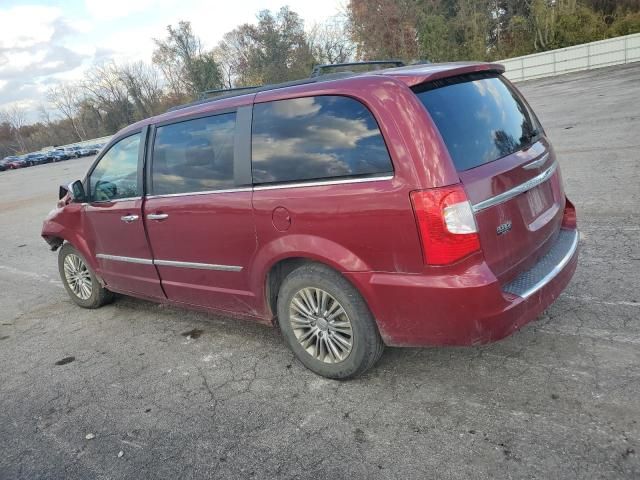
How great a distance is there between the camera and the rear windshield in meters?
2.77

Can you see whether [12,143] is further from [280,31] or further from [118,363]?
[118,363]

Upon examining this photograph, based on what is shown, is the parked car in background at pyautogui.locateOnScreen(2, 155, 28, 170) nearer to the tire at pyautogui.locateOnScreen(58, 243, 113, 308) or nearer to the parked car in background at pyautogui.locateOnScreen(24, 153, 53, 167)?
the parked car in background at pyautogui.locateOnScreen(24, 153, 53, 167)

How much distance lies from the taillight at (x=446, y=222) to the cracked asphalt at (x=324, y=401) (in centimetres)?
90

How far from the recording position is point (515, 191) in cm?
286

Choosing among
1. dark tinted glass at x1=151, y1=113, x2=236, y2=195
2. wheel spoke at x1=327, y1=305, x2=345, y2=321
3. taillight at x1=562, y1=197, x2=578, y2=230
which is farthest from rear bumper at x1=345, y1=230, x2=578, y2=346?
dark tinted glass at x1=151, y1=113, x2=236, y2=195

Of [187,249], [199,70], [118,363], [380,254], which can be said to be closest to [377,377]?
[380,254]

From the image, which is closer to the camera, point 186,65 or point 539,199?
point 539,199

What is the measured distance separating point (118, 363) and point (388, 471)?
8.01 ft

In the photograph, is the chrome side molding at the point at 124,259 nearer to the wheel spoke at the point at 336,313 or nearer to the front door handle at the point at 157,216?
the front door handle at the point at 157,216

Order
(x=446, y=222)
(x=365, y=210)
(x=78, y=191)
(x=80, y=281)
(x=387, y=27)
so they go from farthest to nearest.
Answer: (x=387, y=27) → (x=80, y=281) → (x=78, y=191) → (x=365, y=210) → (x=446, y=222)

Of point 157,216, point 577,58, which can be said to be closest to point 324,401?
point 157,216

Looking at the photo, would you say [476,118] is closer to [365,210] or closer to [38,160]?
[365,210]

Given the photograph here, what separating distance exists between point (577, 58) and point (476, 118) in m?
32.4

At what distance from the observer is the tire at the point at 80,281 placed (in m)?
5.11
